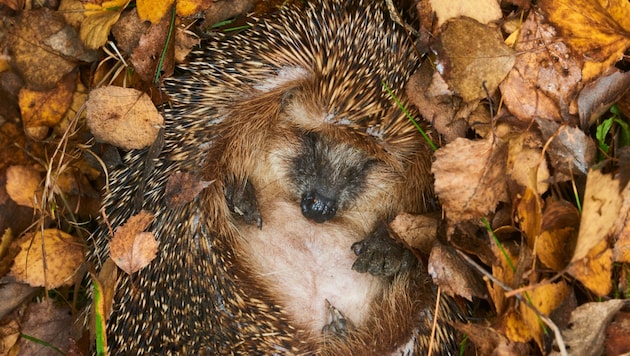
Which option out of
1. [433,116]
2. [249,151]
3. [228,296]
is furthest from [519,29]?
[228,296]

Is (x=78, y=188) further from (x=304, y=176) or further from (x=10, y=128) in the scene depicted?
(x=304, y=176)

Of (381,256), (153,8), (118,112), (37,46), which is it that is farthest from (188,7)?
(381,256)

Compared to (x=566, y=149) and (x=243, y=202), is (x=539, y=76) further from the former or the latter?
(x=243, y=202)

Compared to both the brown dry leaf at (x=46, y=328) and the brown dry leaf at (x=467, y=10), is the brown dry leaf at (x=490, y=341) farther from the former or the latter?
the brown dry leaf at (x=46, y=328)

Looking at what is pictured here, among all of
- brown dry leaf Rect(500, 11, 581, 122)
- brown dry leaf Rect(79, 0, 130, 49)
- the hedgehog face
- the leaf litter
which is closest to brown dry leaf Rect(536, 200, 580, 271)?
the leaf litter

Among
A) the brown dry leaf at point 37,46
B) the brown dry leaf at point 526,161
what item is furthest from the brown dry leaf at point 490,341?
the brown dry leaf at point 37,46
